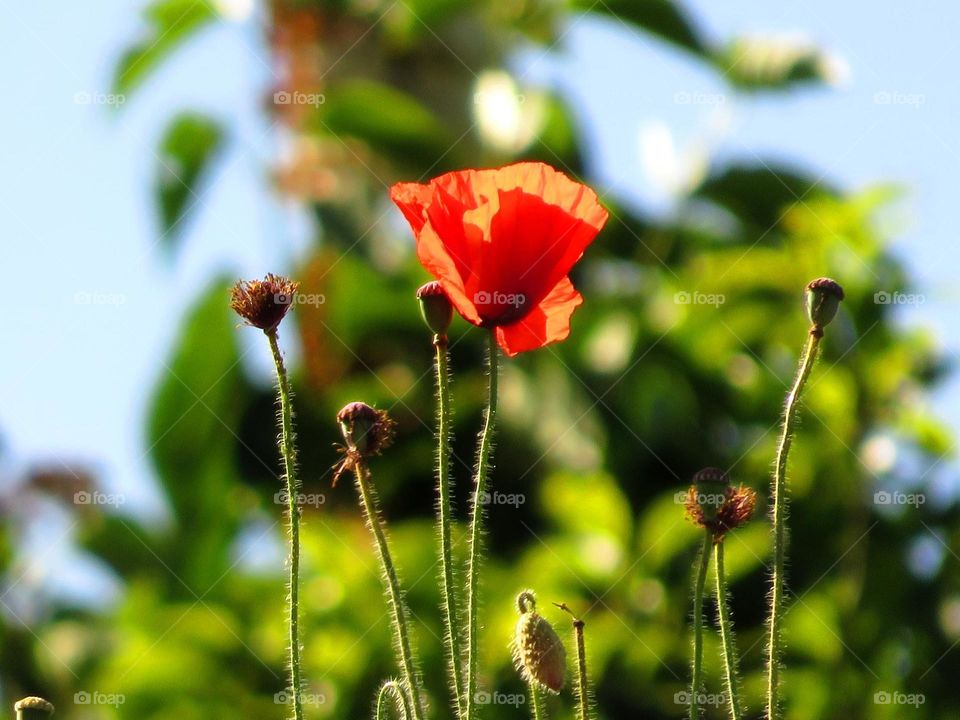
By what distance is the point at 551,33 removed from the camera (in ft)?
20.0

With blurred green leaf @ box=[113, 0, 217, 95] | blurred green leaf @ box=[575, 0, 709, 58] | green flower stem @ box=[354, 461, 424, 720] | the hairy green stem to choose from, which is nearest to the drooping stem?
green flower stem @ box=[354, 461, 424, 720]

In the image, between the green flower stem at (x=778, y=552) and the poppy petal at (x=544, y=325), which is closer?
the green flower stem at (x=778, y=552)

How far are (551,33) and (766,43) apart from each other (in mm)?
942

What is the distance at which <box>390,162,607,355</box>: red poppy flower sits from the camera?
1.41 m

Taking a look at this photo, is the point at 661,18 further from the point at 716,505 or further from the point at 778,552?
the point at 778,552

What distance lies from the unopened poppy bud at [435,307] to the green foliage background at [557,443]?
2430mm

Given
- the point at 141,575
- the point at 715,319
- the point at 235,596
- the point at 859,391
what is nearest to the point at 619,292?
the point at 715,319

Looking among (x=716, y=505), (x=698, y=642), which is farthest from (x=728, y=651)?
(x=716, y=505)

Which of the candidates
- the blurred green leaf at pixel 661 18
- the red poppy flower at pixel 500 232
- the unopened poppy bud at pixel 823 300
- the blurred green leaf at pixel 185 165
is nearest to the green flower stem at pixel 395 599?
A: the red poppy flower at pixel 500 232

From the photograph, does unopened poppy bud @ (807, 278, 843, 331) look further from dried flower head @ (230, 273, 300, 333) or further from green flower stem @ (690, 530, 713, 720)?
dried flower head @ (230, 273, 300, 333)

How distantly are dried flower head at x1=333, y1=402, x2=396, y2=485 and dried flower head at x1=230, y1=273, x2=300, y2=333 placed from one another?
0.35ft

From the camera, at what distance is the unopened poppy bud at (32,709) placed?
1.26 m

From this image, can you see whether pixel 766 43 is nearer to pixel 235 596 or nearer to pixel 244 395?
pixel 244 395

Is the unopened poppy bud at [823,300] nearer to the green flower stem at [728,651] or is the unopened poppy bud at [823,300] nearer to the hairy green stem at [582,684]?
the green flower stem at [728,651]
